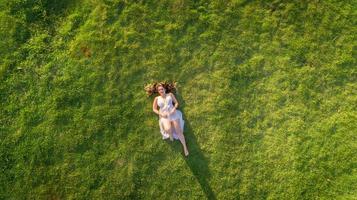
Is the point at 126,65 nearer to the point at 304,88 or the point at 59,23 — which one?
the point at 59,23

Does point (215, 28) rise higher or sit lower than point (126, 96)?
higher

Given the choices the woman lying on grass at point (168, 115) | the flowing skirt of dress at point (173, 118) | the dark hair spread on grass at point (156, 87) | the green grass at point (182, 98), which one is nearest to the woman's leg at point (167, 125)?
the woman lying on grass at point (168, 115)

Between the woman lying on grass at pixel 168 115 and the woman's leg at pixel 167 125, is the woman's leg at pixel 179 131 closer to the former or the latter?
the woman lying on grass at pixel 168 115

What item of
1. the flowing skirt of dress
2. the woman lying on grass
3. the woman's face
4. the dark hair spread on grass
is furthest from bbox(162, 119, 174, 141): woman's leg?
the dark hair spread on grass

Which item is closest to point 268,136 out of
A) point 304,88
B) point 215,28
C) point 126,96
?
point 304,88

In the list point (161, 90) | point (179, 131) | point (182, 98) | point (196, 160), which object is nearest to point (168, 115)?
point (179, 131)

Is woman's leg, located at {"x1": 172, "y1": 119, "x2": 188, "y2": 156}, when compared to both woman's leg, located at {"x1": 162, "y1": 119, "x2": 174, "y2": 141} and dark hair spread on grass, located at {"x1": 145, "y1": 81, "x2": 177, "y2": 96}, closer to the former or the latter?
woman's leg, located at {"x1": 162, "y1": 119, "x2": 174, "y2": 141}

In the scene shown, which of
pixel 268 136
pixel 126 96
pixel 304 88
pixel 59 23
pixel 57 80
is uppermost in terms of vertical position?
pixel 59 23
